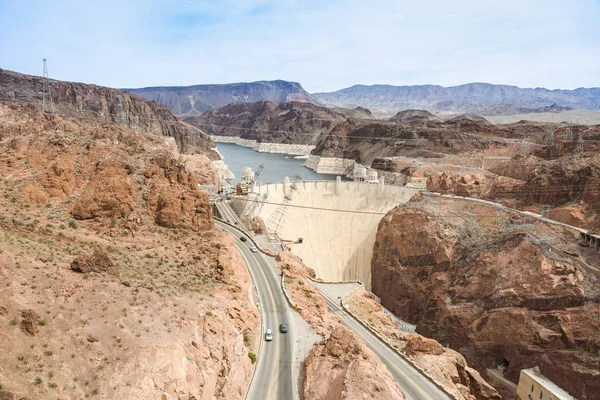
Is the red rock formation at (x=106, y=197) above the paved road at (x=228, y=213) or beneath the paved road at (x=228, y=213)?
above

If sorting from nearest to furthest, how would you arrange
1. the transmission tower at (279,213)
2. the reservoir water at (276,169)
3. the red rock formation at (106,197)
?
the red rock formation at (106,197) → the transmission tower at (279,213) → the reservoir water at (276,169)

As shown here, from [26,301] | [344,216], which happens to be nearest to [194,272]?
[26,301]

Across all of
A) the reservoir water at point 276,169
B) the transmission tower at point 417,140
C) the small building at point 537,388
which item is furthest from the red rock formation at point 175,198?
the transmission tower at point 417,140

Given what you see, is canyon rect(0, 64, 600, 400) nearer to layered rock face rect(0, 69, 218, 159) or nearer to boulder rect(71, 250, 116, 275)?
boulder rect(71, 250, 116, 275)

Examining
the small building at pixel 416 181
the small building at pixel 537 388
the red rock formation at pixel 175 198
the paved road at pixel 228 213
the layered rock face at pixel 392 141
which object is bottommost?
the small building at pixel 537 388

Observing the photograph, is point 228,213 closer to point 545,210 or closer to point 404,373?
point 404,373

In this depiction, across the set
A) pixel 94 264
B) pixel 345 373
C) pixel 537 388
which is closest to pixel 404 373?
pixel 345 373

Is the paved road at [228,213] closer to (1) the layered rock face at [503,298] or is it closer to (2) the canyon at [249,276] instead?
(2) the canyon at [249,276]
